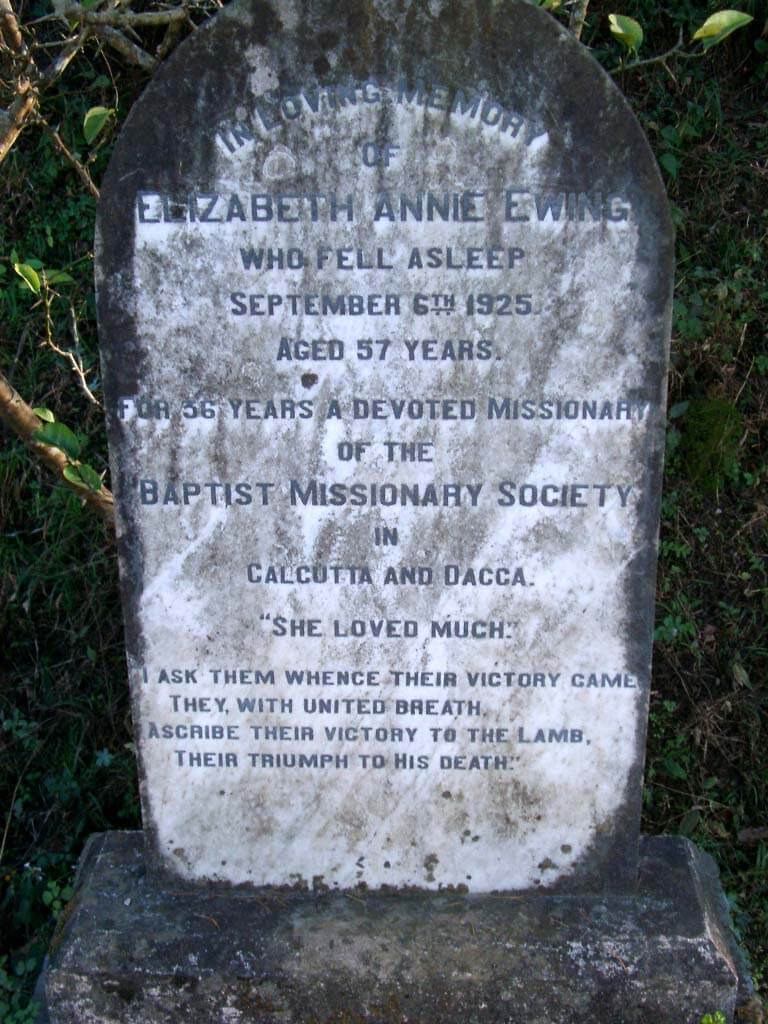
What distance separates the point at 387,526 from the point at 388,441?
20 centimetres

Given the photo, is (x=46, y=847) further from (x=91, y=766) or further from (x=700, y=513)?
(x=700, y=513)

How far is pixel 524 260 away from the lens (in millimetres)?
2053

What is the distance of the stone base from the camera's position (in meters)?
2.27

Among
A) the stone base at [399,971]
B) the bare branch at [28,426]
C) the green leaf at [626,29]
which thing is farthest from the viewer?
the bare branch at [28,426]

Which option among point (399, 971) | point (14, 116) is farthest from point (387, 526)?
point (14, 116)

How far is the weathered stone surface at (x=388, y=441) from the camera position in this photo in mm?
1979

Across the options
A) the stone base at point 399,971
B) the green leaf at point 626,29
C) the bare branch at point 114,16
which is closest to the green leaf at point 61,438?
the bare branch at point 114,16

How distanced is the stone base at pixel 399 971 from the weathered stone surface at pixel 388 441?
136 millimetres

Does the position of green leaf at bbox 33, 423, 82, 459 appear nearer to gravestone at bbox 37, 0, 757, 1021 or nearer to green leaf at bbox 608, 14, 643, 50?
gravestone at bbox 37, 0, 757, 1021

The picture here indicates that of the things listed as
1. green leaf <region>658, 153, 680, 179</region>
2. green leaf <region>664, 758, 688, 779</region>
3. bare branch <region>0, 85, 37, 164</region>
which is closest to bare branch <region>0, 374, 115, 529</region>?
bare branch <region>0, 85, 37, 164</region>

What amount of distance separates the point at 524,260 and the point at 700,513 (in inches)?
77.2

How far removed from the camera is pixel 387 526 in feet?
7.29

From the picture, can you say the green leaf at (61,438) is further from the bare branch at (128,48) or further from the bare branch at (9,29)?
the bare branch at (128,48)

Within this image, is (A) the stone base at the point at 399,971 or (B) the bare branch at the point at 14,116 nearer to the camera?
(A) the stone base at the point at 399,971
